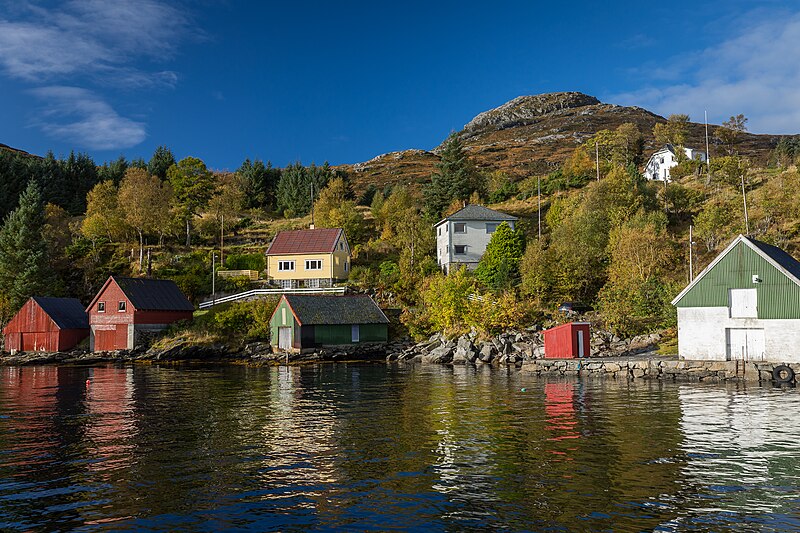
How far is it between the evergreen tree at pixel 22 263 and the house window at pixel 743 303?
250 ft

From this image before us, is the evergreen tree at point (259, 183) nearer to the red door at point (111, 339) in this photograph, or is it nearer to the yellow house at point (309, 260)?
the yellow house at point (309, 260)

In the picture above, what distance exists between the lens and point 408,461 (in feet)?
58.9

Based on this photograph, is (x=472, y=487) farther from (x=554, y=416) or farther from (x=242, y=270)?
(x=242, y=270)

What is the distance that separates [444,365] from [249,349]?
21.4 meters

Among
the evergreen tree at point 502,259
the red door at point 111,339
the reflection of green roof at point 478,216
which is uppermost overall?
the reflection of green roof at point 478,216

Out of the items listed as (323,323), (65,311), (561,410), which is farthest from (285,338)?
(561,410)

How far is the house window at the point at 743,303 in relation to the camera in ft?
127

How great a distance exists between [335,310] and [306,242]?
1884 cm

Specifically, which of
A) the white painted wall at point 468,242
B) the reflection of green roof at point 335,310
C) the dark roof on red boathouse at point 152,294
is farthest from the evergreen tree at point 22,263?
the white painted wall at point 468,242

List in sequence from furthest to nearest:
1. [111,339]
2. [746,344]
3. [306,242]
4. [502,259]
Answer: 1. [306,242]
2. [502,259]
3. [111,339]
4. [746,344]

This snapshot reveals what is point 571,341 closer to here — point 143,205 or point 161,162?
point 143,205

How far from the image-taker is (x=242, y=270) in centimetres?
8288

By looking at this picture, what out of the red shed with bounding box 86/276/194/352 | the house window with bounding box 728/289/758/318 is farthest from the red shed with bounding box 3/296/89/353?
the house window with bounding box 728/289/758/318

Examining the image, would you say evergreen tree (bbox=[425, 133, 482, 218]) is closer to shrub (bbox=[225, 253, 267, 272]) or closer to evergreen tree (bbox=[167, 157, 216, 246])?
shrub (bbox=[225, 253, 267, 272])
